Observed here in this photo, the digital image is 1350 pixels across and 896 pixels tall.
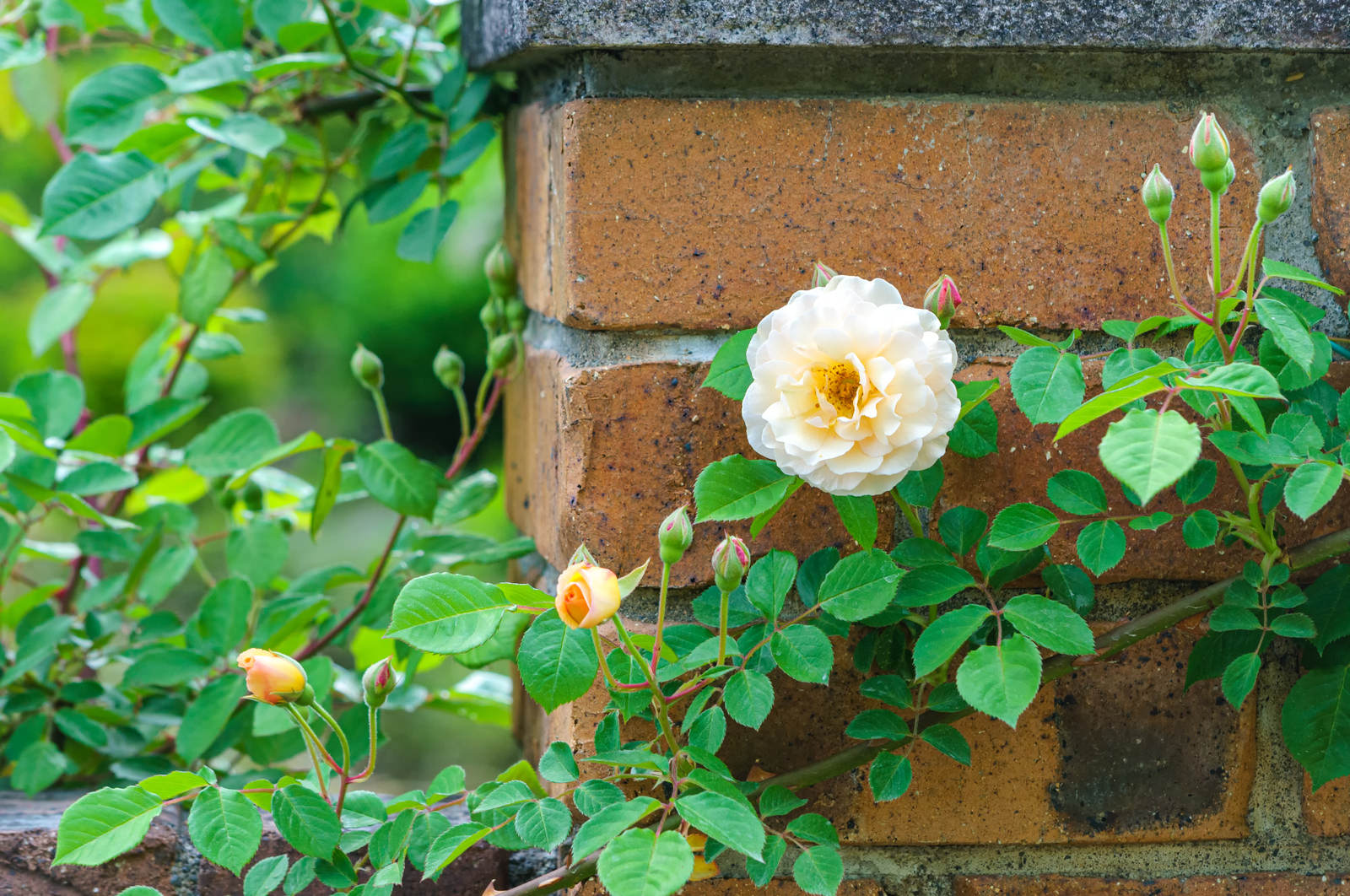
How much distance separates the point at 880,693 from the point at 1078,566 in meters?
0.13

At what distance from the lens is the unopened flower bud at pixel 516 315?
765 mm

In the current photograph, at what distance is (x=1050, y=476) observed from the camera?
2.03 ft

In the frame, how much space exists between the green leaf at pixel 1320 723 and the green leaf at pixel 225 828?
1.70ft

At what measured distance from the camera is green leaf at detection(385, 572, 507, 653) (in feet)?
1.66

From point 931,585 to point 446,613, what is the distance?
9.1 inches

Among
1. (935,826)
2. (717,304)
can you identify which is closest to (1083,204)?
(717,304)

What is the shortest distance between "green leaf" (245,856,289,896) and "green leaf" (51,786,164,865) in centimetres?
6

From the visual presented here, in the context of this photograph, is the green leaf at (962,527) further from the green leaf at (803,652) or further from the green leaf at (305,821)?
the green leaf at (305,821)

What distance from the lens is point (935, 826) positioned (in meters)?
0.63

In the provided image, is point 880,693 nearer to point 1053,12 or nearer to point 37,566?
point 1053,12

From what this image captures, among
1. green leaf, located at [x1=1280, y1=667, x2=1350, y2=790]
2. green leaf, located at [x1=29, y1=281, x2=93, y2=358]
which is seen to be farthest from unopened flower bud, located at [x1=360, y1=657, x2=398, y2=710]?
green leaf, located at [x1=29, y1=281, x2=93, y2=358]

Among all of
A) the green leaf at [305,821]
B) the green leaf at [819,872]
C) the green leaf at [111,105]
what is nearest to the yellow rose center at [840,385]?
the green leaf at [819,872]

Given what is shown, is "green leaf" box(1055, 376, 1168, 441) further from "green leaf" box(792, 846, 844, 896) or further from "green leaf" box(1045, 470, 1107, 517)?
"green leaf" box(792, 846, 844, 896)

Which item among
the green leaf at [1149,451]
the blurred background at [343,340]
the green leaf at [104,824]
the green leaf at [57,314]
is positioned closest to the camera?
the green leaf at [1149,451]
